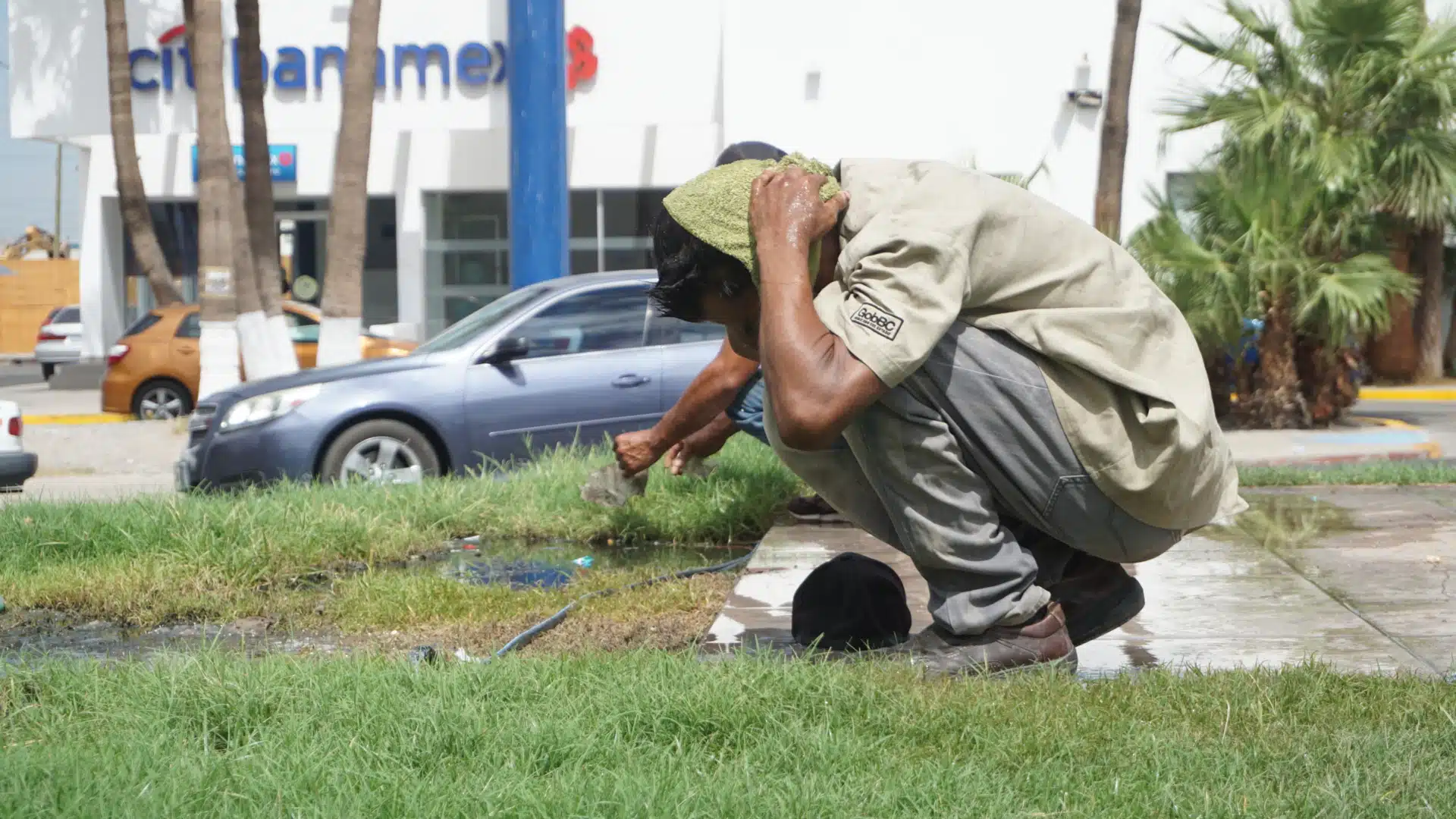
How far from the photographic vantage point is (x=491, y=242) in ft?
78.1

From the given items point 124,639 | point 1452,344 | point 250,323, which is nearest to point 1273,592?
point 124,639

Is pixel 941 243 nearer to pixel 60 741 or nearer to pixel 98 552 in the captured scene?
pixel 60 741

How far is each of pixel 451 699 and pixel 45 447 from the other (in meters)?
12.5

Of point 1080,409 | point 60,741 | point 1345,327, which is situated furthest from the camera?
point 1345,327

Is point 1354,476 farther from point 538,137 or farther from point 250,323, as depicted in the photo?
point 538,137

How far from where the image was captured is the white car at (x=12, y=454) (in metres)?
8.62

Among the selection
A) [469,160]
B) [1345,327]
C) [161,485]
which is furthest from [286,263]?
[1345,327]

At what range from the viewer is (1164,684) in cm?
319

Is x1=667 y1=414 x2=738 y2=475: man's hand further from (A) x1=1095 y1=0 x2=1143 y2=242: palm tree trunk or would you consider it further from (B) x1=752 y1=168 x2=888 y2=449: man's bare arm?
Answer: (A) x1=1095 y1=0 x2=1143 y2=242: palm tree trunk

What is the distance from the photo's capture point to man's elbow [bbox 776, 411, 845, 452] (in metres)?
3.00

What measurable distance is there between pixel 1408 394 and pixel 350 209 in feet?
39.9

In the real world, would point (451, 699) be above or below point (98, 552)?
above

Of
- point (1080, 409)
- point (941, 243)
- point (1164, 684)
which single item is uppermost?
point (941, 243)

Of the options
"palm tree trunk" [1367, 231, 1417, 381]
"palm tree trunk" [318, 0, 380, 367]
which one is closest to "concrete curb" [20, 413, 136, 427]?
"palm tree trunk" [318, 0, 380, 367]
